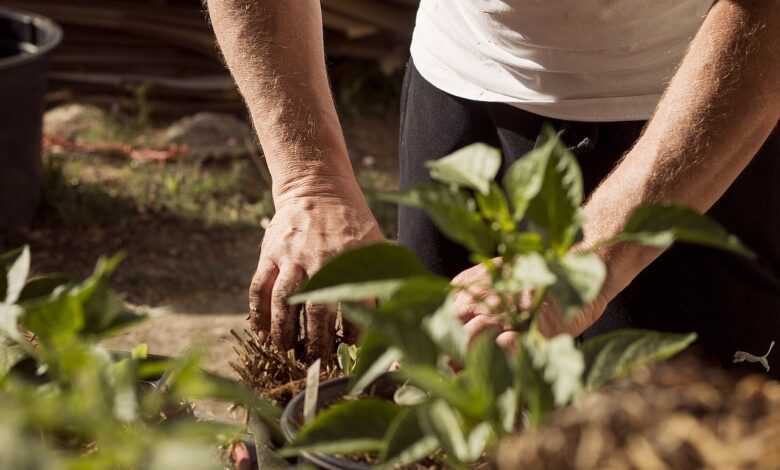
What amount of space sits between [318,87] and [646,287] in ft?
2.01

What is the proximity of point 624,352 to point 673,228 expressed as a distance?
9cm

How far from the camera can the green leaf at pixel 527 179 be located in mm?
746

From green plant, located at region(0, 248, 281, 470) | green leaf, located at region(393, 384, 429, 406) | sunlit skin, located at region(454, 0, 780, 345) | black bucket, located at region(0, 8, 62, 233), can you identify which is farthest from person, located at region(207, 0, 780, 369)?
black bucket, located at region(0, 8, 62, 233)

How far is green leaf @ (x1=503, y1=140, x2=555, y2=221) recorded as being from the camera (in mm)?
746

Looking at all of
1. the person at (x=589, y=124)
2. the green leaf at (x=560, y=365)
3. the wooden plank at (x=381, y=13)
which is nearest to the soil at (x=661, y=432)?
the green leaf at (x=560, y=365)

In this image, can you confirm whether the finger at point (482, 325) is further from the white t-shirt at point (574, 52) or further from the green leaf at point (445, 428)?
the white t-shirt at point (574, 52)

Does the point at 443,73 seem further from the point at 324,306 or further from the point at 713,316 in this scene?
the point at 324,306

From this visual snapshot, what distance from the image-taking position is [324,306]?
1.32m

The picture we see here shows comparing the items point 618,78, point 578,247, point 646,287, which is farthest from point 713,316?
point 578,247

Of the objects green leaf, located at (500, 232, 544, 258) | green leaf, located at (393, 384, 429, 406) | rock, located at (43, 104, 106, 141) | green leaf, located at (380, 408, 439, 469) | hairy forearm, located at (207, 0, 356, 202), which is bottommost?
rock, located at (43, 104, 106, 141)

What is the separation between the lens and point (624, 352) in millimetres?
750

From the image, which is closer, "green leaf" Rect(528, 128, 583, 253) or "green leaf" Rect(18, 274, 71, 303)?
"green leaf" Rect(528, 128, 583, 253)

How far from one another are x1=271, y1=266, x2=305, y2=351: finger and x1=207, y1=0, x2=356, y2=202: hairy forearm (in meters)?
0.21

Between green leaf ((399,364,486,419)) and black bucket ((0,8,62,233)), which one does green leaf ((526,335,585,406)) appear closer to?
green leaf ((399,364,486,419))
